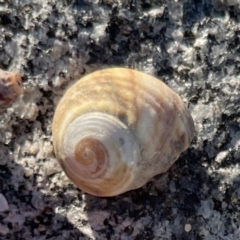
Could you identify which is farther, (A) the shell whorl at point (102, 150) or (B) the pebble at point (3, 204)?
(B) the pebble at point (3, 204)

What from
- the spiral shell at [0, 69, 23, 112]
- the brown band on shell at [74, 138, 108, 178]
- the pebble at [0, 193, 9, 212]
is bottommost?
the pebble at [0, 193, 9, 212]

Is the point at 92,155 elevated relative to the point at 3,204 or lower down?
elevated

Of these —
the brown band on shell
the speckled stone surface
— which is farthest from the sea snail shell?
the speckled stone surface

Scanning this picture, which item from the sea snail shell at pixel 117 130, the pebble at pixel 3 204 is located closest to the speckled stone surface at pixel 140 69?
the pebble at pixel 3 204

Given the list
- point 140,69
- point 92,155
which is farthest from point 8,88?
point 140,69

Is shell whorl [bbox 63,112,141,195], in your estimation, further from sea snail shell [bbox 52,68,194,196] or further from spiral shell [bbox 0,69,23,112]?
spiral shell [bbox 0,69,23,112]

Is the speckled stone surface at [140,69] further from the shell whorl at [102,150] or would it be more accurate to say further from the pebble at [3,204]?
the shell whorl at [102,150]

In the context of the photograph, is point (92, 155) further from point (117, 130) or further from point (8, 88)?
point (8, 88)

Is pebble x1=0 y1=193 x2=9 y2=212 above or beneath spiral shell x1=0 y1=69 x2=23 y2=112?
beneath
